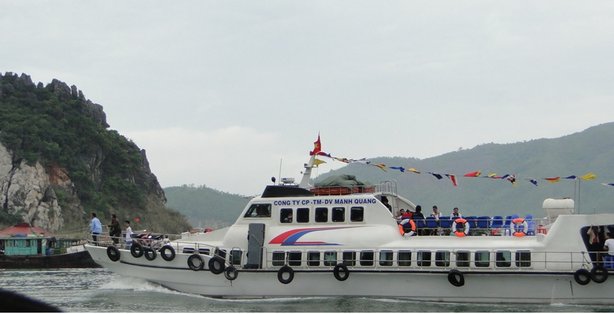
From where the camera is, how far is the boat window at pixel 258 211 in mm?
23016

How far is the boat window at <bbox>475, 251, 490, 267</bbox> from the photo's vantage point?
68.5 feet

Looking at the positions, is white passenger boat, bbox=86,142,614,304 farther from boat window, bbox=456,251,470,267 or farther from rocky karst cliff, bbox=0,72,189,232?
rocky karst cliff, bbox=0,72,189,232

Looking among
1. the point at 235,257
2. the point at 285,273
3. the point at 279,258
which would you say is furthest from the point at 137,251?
the point at 285,273

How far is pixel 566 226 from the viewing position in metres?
20.6

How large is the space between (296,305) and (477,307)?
4.28 metres

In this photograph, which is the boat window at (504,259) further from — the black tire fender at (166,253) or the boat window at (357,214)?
the black tire fender at (166,253)

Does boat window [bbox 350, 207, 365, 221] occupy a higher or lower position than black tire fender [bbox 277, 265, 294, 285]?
higher

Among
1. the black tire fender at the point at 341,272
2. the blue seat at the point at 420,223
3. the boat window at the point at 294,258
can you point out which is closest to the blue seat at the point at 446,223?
the blue seat at the point at 420,223

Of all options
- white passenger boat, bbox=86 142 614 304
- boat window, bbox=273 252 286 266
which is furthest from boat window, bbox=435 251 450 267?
boat window, bbox=273 252 286 266

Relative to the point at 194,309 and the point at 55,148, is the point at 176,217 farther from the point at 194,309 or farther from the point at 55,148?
the point at 194,309

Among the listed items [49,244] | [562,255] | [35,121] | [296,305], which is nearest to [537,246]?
[562,255]

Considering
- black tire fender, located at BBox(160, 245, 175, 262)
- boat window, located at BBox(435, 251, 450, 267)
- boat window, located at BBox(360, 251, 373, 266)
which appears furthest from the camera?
black tire fender, located at BBox(160, 245, 175, 262)

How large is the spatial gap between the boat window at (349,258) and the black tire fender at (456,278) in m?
2.44

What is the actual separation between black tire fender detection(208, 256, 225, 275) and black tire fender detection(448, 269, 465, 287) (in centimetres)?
576
